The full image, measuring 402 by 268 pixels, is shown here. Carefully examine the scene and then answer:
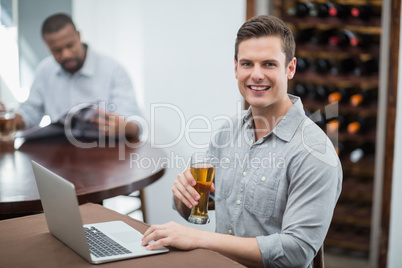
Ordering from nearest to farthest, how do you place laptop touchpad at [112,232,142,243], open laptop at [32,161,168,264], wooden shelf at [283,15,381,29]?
open laptop at [32,161,168,264] < laptop touchpad at [112,232,142,243] < wooden shelf at [283,15,381,29]

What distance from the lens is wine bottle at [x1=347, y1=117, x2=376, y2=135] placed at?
3598mm

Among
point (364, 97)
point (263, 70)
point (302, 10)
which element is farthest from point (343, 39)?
point (263, 70)

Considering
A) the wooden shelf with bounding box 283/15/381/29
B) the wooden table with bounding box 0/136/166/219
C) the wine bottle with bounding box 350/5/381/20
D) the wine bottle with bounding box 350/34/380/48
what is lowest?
the wooden table with bounding box 0/136/166/219

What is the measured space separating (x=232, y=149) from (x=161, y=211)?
2040 mm

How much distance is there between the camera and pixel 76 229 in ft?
3.55

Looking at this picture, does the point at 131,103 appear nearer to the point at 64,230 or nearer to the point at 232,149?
the point at 232,149

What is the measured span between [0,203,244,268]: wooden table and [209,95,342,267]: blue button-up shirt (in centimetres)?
24

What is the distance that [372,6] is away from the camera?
3.54 meters

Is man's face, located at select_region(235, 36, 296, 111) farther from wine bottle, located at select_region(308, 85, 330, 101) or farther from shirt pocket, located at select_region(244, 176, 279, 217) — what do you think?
wine bottle, located at select_region(308, 85, 330, 101)

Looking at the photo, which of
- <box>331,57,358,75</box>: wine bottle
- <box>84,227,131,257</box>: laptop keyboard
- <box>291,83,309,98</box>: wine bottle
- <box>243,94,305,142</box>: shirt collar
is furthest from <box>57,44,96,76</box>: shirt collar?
<box>84,227,131,257</box>: laptop keyboard

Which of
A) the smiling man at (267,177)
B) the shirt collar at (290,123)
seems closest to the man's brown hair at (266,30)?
the smiling man at (267,177)

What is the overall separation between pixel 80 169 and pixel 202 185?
890mm

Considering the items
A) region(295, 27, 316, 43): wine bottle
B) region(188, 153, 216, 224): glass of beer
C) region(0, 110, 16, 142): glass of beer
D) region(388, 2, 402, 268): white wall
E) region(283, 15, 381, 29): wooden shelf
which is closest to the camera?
region(188, 153, 216, 224): glass of beer

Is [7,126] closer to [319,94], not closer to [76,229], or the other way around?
[76,229]
